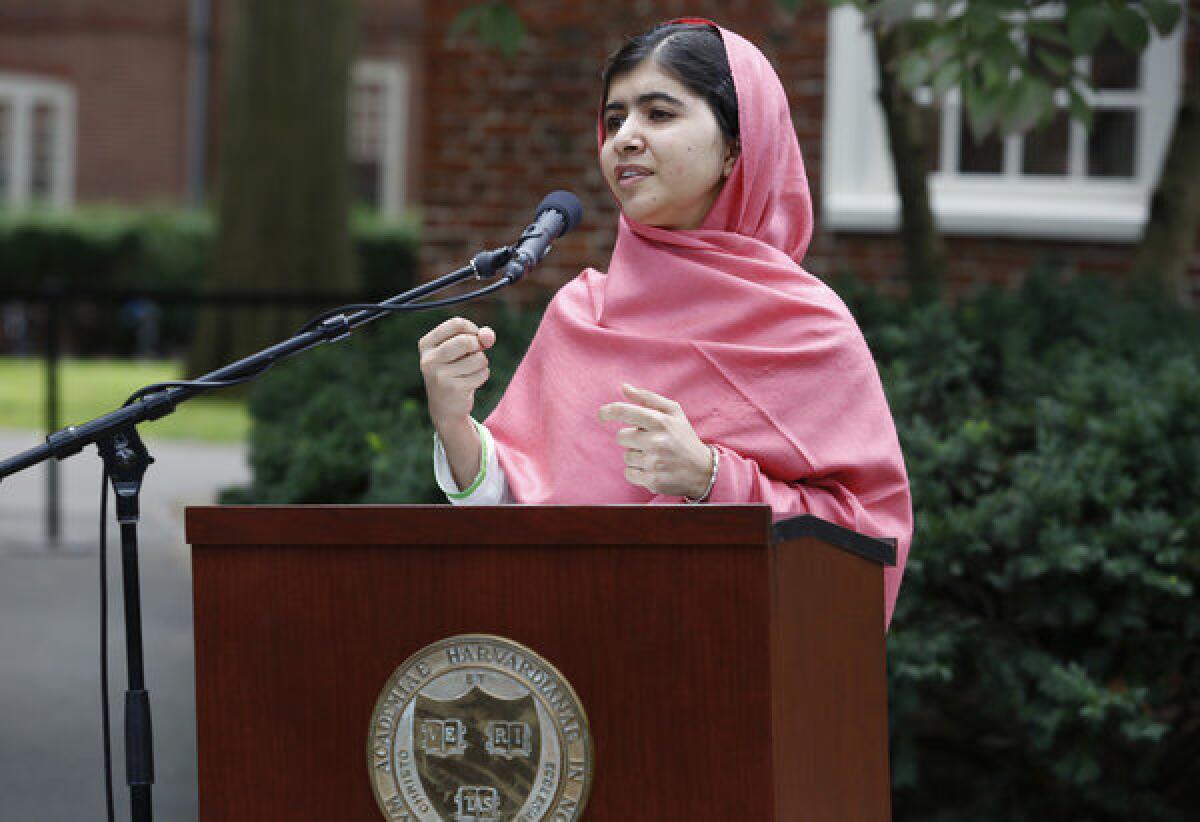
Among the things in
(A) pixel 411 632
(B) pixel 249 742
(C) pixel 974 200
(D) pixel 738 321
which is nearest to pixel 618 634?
(A) pixel 411 632

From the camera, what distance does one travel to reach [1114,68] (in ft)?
26.9

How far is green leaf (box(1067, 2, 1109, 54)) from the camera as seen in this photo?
439 cm

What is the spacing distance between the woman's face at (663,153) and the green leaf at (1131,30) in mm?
1977

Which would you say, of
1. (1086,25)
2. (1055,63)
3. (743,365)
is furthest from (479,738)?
(1055,63)

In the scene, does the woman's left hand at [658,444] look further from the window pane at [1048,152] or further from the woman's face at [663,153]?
the window pane at [1048,152]

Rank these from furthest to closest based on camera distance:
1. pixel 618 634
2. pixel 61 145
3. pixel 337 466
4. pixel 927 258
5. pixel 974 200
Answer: pixel 61 145, pixel 974 200, pixel 927 258, pixel 337 466, pixel 618 634

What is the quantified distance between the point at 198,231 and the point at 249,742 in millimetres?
22866

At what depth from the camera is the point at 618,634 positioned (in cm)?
218

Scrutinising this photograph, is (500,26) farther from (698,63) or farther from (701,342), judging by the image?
(701,342)

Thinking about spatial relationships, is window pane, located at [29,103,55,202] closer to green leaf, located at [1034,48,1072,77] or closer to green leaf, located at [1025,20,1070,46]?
green leaf, located at [1034,48,1072,77]

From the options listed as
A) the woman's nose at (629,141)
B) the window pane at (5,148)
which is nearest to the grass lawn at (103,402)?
the window pane at (5,148)

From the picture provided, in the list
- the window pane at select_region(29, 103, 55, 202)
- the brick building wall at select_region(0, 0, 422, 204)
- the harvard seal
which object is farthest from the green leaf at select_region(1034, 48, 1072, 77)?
the window pane at select_region(29, 103, 55, 202)

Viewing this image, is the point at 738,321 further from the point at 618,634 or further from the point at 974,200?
the point at 974,200

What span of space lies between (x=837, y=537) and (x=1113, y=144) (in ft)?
20.6
